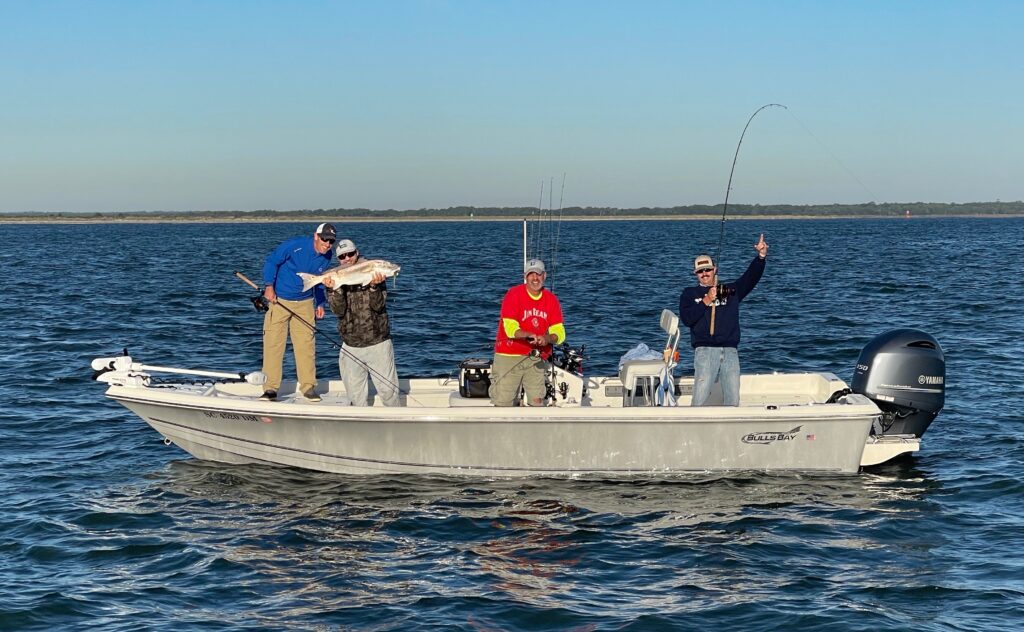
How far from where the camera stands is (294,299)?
9.74m

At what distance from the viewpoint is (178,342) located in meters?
19.2

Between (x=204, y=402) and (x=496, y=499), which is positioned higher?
(x=204, y=402)

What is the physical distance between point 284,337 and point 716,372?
3.87m

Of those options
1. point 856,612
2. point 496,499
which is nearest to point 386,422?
point 496,499

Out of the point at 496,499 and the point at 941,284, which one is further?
the point at 941,284

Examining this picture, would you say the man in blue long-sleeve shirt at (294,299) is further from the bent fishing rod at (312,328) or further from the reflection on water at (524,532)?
the reflection on water at (524,532)

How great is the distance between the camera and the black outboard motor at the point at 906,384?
9500mm

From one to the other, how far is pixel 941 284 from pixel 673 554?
1030 inches

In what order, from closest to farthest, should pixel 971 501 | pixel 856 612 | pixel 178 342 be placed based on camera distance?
pixel 856 612 → pixel 971 501 → pixel 178 342

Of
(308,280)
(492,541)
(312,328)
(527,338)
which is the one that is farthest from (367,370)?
(492,541)

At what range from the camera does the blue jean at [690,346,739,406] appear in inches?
362

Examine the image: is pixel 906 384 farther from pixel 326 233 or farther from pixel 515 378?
pixel 326 233

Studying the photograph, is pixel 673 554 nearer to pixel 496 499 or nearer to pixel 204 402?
pixel 496 499

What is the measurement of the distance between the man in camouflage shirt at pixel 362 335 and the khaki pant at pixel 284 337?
0.53 metres
